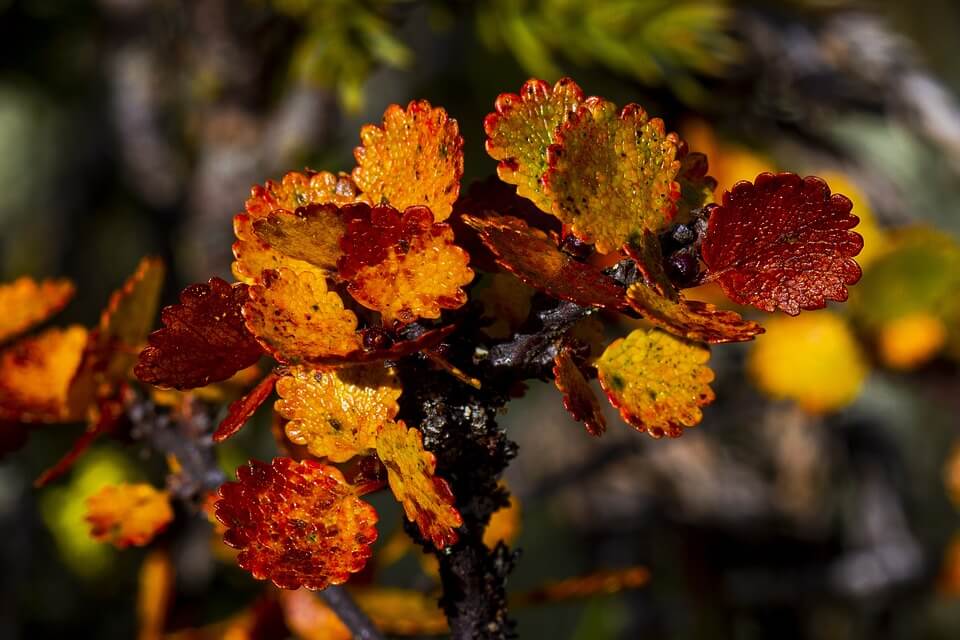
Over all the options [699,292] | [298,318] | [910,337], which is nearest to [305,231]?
[298,318]

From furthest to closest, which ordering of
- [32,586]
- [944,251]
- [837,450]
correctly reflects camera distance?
[837,450]
[944,251]
[32,586]

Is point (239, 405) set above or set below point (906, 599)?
above

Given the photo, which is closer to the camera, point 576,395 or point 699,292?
point 576,395

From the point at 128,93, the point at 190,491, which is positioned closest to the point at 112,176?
the point at 128,93

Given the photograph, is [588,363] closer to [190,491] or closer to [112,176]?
[190,491]

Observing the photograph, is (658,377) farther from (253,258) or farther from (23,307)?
(23,307)

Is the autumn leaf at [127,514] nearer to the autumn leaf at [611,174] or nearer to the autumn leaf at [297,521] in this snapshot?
the autumn leaf at [297,521]

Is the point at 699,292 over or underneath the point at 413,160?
underneath

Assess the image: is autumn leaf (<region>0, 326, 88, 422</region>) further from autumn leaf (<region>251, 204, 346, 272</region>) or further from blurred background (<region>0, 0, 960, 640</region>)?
blurred background (<region>0, 0, 960, 640</region>)
